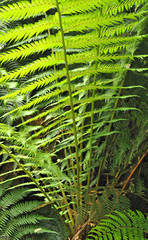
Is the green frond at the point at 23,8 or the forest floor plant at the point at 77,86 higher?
the green frond at the point at 23,8

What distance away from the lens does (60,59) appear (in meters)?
0.86

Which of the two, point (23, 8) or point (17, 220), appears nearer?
point (23, 8)

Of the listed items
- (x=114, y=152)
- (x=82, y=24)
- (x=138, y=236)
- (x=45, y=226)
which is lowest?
(x=45, y=226)

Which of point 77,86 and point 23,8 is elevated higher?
point 23,8

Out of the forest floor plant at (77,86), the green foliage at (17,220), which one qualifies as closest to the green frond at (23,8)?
the forest floor plant at (77,86)

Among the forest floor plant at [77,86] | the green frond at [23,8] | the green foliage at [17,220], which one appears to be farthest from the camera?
the green foliage at [17,220]

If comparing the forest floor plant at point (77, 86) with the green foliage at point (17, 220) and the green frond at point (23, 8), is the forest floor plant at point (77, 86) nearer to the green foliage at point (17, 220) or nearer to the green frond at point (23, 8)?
the green frond at point (23, 8)

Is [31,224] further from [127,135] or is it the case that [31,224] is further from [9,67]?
[9,67]

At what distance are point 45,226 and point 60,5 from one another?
1.18 meters

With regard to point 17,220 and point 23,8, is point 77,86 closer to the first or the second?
point 23,8

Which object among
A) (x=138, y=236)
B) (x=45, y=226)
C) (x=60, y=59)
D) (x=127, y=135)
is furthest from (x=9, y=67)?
(x=138, y=236)

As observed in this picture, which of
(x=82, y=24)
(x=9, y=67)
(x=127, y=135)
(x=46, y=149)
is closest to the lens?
(x=82, y=24)

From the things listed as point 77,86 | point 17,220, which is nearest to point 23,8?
point 77,86

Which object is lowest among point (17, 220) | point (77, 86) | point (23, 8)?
point (17, 220)
